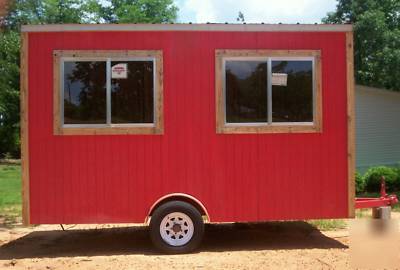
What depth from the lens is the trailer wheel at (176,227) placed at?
8.05 m

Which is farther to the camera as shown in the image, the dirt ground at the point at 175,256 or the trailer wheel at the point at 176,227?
the trailer wheel at the point at 176,227

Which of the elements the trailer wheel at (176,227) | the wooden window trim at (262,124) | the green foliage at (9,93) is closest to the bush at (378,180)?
the wooden window trim at (262,124)

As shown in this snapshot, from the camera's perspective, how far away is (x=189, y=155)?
8242 millimetres

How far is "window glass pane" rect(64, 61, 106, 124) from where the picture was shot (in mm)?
8188

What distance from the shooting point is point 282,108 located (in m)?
8.34

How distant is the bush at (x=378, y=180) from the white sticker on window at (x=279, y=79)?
28.2 ft

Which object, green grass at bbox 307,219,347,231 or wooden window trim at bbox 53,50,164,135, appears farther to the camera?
green grass at bbox 307,219,347,231

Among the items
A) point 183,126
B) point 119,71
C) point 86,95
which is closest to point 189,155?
point 183,126

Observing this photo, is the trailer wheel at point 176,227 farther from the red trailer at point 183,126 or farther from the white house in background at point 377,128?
the white house in background at point 377,128

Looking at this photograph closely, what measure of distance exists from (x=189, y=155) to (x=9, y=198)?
8.43m

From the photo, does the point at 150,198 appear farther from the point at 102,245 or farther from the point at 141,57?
the point at 141,57

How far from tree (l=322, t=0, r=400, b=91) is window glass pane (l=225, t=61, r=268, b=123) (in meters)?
16.6

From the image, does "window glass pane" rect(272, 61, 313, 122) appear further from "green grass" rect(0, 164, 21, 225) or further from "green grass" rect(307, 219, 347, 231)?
"green grass" rect(0, 164, 21, 225)

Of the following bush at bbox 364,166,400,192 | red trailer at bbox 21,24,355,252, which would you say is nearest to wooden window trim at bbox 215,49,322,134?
red trailer at bbox 21,24,355,252
